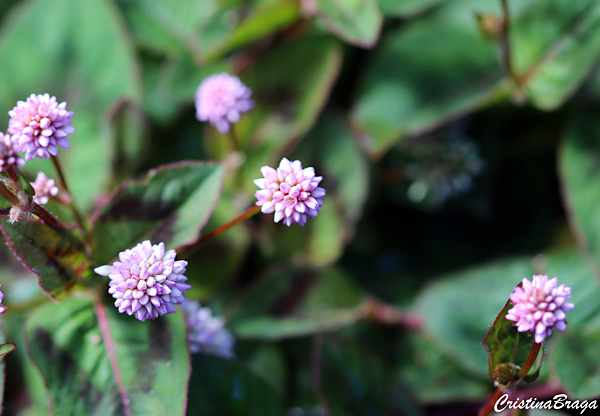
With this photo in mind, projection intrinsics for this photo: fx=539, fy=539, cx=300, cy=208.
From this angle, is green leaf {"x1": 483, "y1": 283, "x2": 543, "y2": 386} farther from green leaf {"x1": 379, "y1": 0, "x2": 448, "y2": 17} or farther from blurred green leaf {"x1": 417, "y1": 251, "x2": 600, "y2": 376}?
green leaf {"x1": 379, "y1": 0, "x2": 448, "y2": 17}

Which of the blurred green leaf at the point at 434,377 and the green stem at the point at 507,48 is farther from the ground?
the green stem at the point at 507,48

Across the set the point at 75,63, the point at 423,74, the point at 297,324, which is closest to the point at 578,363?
A: the point at 297,324

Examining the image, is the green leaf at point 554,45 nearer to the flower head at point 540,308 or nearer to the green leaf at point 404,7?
the green leaf at point 404,7

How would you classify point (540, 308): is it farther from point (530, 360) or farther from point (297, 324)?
point (297, 324)

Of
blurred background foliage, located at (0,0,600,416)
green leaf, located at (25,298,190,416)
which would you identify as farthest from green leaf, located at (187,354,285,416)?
green leaf, located at (25,298,190,416)

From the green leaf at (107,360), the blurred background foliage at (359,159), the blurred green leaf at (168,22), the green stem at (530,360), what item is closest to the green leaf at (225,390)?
the blurred background foliage at (359,159)

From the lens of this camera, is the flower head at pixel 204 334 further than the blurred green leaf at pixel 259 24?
No
